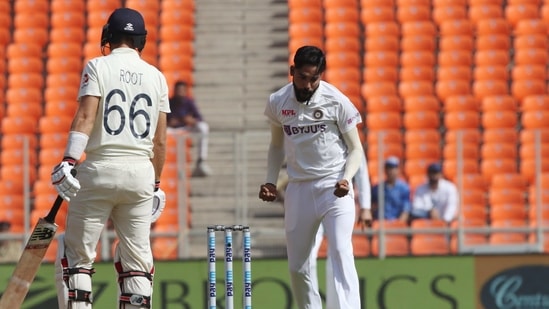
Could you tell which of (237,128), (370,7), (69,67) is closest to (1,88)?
(69,67)

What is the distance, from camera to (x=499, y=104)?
16.5 m

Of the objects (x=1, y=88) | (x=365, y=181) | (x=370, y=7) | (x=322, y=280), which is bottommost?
(x=322, y=280)

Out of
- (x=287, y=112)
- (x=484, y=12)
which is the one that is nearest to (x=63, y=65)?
(x=484, y=12)

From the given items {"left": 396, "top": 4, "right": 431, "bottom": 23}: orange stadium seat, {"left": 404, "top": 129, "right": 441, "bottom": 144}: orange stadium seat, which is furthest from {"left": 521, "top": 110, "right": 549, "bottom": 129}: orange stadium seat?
{"left": 396, "top": 4, "right": 431, "bottom": 23}: orange stadium seat

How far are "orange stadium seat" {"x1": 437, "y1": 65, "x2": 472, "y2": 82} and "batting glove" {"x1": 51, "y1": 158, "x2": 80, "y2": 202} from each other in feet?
33.8

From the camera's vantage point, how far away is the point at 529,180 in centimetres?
1501

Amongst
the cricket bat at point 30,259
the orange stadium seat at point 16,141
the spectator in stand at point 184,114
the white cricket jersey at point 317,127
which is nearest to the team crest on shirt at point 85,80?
the cricket bat at point 30,259

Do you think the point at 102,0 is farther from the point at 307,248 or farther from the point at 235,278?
the point at 307,248

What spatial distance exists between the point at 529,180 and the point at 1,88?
6.97 meters

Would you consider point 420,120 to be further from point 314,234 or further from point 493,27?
point 314,234

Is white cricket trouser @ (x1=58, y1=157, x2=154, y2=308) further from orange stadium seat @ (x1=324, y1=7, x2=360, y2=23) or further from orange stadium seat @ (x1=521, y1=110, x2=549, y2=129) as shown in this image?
orange stadium seat @ (x1=324, y1=7, x2=360, y2=23)

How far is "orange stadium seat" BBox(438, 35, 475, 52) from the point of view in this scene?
1741cm

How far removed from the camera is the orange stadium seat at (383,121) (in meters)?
16.1

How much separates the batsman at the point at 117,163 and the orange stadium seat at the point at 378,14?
401 inches
